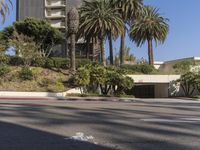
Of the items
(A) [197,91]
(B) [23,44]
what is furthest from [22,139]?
(A) [197,91]

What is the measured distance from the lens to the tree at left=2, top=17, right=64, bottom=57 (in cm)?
6806

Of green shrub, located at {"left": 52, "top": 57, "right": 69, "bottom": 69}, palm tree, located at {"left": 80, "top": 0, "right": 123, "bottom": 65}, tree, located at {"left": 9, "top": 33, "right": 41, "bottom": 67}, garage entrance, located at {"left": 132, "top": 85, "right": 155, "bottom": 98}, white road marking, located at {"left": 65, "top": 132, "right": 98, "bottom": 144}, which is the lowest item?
garage entrance, located at {"left": 132, "top": 85, "right": 155, "bottom": 98}

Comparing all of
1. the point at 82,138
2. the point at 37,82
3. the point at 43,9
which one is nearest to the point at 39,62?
the point at 37,82

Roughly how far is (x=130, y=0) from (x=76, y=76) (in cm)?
2111

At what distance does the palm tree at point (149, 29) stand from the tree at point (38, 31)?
47.6 ft

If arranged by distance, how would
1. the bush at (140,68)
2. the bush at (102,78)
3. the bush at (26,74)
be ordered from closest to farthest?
the bush at (102,78), the bush at (26,74), the bush at (140,68)

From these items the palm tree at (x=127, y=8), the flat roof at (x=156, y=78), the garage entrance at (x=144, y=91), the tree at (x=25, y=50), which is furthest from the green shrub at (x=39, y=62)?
the garage entrance at (x=144, y=91)

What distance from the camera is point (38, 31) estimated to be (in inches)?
2672

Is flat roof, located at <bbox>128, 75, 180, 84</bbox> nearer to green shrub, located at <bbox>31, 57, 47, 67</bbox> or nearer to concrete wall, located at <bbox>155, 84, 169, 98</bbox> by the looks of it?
concrete wall, located at <bbox>155, 84, 169, 98</bbox>

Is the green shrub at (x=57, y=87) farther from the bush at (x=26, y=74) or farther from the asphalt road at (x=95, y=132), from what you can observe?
the asphalt road at (x=95, y=132)

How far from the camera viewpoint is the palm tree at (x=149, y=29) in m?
63.5

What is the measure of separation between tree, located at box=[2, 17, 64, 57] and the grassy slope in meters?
20.7

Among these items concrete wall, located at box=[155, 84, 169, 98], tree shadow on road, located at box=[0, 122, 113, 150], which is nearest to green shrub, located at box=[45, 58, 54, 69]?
concrete wall, located at box=[155, 84, 169, 98]

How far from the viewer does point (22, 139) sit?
8.12m
